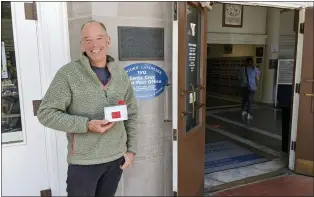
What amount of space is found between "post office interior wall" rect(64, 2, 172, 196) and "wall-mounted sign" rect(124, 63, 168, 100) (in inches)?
1.7

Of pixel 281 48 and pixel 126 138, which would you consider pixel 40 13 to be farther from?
pixel 281 48

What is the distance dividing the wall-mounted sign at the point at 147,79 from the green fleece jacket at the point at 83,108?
0.67m

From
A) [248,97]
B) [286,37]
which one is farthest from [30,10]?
[286,37]

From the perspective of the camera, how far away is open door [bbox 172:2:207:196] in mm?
2156

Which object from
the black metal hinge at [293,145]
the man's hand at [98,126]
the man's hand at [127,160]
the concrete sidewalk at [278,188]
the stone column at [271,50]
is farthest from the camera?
the stone column at [271,50]

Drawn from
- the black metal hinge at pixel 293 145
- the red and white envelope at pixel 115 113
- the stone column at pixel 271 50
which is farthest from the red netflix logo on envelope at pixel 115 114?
the stone column at pixel 271 50

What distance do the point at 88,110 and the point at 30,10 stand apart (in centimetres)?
106

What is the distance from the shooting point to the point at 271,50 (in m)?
7.82

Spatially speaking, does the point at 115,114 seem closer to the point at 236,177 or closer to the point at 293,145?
the point at 236,177

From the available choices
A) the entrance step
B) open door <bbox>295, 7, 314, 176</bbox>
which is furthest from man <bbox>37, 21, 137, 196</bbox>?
open door <bbox>295, 7, 314, 176</bbox>

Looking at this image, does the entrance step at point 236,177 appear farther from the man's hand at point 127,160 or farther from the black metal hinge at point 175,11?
the black metal hinge at point 175,11

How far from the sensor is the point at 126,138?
1632 millimetres

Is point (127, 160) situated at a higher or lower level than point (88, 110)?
lower

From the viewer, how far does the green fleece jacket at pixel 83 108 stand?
4.47 ft
